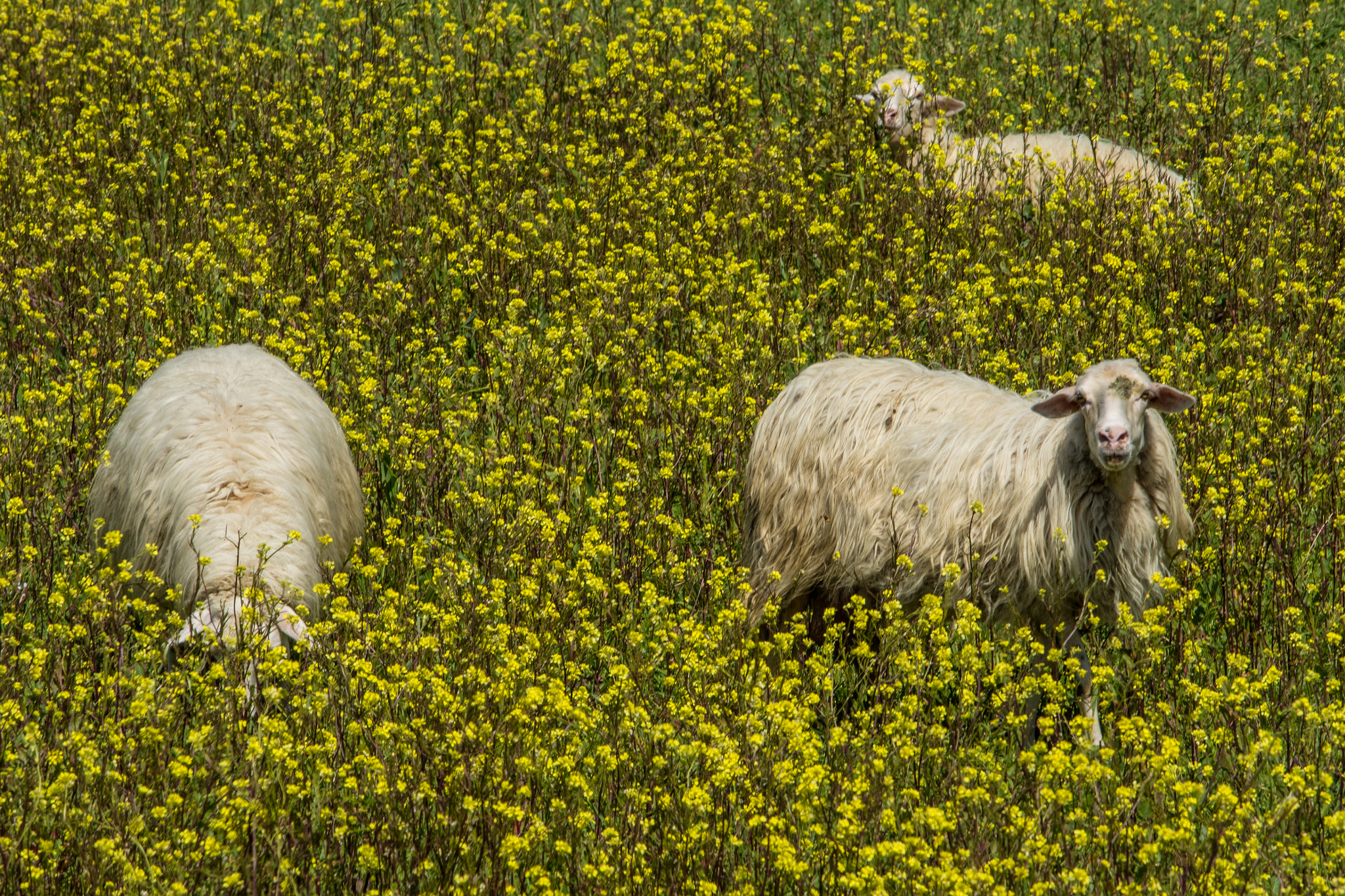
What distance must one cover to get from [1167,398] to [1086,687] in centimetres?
104

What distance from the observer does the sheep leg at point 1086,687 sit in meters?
4.41

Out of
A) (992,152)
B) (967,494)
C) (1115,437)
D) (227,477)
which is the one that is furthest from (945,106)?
(227,477)

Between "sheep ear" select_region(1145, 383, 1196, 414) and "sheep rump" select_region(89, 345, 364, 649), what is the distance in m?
2.93

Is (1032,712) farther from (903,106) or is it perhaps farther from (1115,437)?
(903,106)

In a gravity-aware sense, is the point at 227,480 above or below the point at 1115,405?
below

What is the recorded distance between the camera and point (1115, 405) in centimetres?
438

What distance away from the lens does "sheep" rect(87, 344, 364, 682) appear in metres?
4.79

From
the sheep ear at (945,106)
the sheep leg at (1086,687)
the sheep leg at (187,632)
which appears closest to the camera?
the sheep leg at (187,632)

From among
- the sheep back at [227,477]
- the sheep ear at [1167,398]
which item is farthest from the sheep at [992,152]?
the sheep back at [227,477]

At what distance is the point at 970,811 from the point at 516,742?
1.22m

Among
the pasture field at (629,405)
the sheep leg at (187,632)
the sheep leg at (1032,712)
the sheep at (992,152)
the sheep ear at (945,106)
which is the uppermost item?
the sheep ear at (945,106)

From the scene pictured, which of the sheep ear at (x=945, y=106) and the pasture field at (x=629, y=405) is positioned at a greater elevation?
the sheep ear at (x=945, y=106)

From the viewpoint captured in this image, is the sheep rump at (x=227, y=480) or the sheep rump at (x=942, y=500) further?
the sheep rump at (x=227, y=480)

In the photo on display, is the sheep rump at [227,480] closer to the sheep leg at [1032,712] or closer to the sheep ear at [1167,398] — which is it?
the sheep leg at [1032,712]
